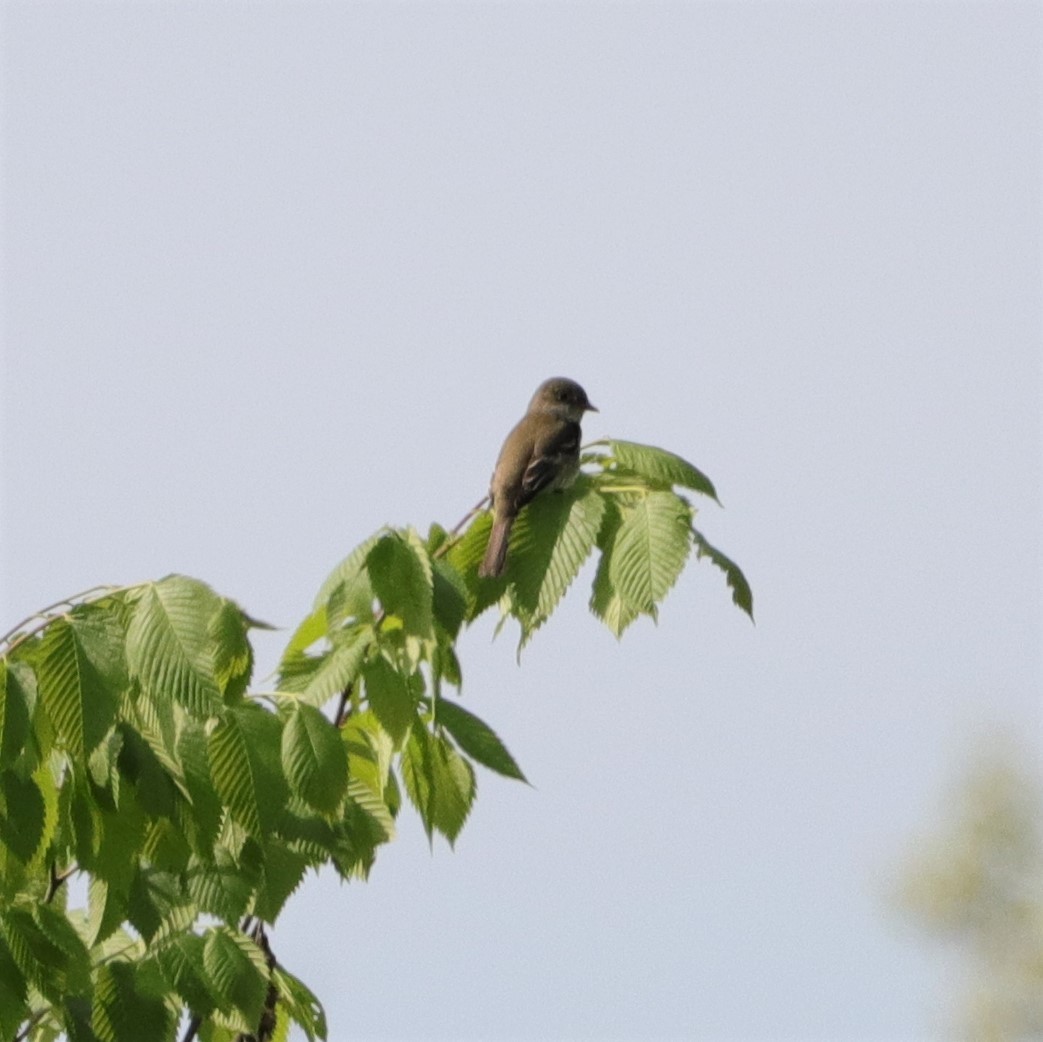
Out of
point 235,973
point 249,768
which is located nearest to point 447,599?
point 249,768

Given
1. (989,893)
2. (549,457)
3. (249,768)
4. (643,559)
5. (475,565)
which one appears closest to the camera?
(249,768)

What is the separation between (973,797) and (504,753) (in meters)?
28.8

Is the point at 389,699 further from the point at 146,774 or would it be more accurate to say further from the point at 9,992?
the point at 9,992

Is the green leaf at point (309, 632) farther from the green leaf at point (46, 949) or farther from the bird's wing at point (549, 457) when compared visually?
the green leaf at point (46, 949)

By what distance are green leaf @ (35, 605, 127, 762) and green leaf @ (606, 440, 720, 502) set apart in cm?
144

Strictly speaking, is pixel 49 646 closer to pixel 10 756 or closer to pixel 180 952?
pixel 10 756

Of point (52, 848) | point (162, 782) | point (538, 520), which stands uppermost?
point (538, 520)

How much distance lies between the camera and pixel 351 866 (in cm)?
448

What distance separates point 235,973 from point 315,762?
0.62 m

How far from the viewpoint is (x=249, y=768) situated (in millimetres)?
4129

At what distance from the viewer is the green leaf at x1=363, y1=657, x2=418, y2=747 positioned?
4.30 metres

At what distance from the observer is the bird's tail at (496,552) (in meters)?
4.73

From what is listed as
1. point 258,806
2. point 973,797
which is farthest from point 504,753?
point 973,797

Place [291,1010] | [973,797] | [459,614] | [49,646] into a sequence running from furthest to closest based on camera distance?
[973,797], [291,1010], [459,614], [49,646]
